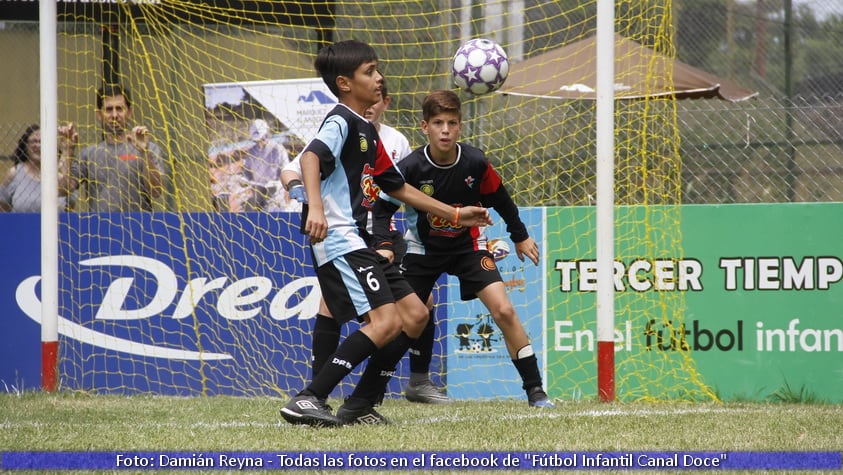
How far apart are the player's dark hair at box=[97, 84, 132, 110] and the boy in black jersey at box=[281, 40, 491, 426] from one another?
3.06 m

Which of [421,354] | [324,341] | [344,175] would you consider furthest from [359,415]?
[421,354]

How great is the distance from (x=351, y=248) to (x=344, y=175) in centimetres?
33

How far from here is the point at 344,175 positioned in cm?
464

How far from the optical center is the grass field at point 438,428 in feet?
13.4

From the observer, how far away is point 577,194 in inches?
327

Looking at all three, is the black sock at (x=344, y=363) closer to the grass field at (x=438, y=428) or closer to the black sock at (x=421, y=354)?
the grass field at (x=438, y=428)

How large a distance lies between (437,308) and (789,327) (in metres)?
2.26

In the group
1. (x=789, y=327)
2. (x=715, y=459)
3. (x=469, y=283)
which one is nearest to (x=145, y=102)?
(x=469, y=283)

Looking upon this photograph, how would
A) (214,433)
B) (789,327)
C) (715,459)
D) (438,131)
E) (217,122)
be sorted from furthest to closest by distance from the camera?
(217,122)
(789,327)
(438,131)
(214,433)
(715,459)

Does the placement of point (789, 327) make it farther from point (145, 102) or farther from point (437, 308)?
point (145, 102)

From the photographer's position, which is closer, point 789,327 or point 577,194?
point 789,327

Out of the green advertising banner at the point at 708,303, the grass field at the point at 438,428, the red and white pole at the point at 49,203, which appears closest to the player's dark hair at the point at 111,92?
the red and white pole at the point at 49,203

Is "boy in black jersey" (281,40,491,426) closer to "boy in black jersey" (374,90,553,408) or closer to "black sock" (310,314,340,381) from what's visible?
"black sock" (310,314,340,381)

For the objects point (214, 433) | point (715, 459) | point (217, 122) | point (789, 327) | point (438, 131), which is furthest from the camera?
point (217, 122)
